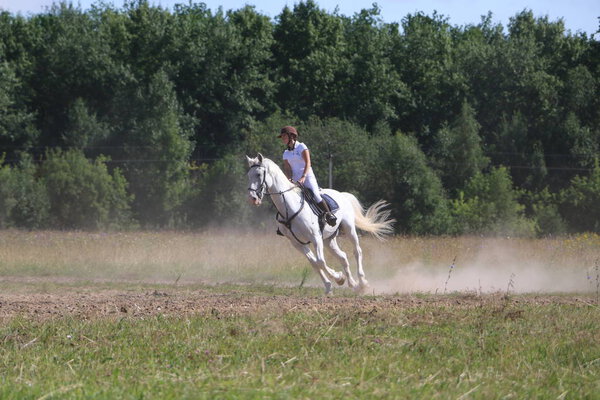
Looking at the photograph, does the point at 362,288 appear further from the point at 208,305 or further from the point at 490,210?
the point at 490,210

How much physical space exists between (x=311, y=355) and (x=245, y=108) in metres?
47.5

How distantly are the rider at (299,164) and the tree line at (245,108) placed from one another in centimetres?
2492

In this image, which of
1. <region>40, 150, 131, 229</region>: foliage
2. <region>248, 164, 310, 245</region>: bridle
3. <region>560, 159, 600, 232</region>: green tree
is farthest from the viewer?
<region>40, 150, 131, 229</region>: foliage

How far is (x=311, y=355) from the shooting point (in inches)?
334

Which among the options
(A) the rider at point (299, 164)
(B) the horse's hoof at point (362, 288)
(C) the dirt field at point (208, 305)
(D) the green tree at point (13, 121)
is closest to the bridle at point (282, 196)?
(A) the rider at point (299, 164)

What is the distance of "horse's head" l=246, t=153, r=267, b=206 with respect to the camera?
48.9ft

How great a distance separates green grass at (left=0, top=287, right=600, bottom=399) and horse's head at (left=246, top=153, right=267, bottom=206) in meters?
4.08

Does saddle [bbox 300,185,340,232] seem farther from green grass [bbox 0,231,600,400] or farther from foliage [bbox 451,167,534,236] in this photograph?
foliage [bbox 451,167,534,236]

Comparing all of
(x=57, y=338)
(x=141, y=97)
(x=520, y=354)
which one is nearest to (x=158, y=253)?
(x=57, y=338)

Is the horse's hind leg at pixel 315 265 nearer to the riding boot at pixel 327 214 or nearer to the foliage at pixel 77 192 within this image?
the riding boot at pixel 327 214

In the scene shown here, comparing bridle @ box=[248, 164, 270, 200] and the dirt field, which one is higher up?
bridle @ box=[248, 164, 270, 200]

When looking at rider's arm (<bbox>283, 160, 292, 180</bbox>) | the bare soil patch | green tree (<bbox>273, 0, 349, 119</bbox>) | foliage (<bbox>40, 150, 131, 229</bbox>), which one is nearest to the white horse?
rider's arm (<bbox>283, 160, 292, 180</bbox>)

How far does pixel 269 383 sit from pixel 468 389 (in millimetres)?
1635

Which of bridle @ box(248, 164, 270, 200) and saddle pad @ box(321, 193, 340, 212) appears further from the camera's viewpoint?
saddle pad @ box(321, 193, 340, 212)
